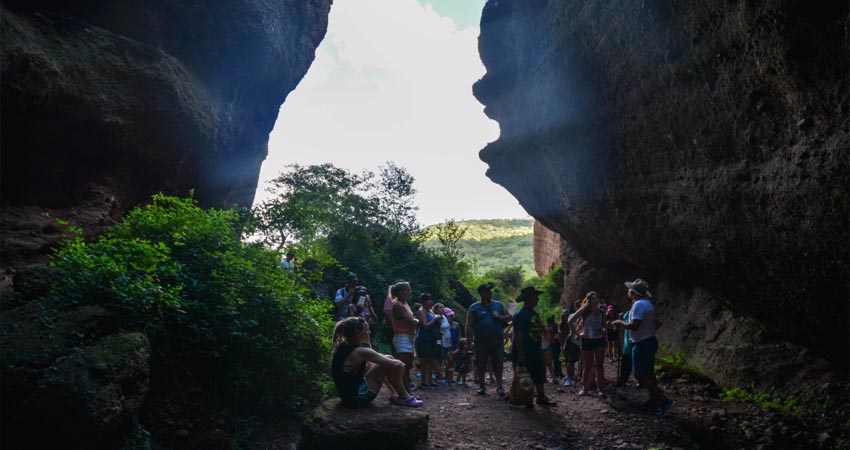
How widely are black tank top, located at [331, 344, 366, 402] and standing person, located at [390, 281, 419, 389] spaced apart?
217cm

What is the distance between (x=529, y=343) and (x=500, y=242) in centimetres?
9911

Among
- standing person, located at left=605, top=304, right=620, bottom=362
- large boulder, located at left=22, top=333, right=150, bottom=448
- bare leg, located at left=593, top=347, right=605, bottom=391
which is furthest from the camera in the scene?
standing person, located at left=605, top=304, right=620, bottom=362

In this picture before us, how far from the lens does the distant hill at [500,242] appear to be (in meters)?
95.8

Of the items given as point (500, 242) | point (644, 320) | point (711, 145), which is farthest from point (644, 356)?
point (500, 242)

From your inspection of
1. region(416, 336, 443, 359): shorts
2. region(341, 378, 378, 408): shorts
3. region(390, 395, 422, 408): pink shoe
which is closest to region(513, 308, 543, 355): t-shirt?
region(390, 395, 422, 408): pink shoe

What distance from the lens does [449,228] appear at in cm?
2664

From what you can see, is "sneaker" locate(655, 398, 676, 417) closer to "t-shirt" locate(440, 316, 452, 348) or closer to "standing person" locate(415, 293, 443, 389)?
"standing person" locate(415, 293, 443, 389)

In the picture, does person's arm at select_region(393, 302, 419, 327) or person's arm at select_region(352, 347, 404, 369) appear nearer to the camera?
person's arm at select_region(352, 347, 404, 369)

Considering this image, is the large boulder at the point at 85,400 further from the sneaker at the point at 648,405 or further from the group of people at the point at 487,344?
the sneaker at the point at 648,405

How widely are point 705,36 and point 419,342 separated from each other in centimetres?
675

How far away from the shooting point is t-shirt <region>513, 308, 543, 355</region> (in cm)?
693

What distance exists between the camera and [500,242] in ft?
344

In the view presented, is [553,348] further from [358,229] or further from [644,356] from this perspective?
[358,229]

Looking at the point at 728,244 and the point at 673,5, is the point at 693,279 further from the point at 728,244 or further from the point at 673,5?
the point at 673,5
